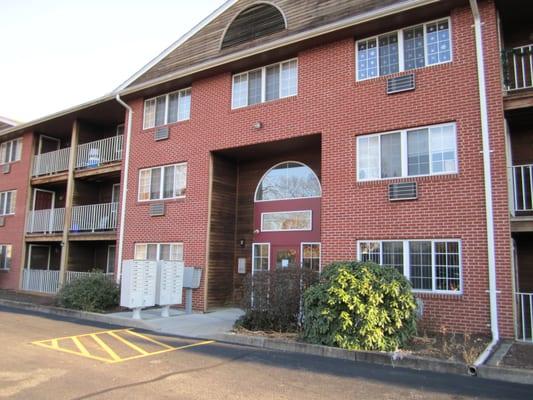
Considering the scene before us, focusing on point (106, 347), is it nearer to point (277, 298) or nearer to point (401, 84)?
point (277, 298)

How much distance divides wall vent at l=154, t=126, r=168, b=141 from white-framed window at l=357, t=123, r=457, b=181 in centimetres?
749

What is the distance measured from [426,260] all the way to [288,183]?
5.58m

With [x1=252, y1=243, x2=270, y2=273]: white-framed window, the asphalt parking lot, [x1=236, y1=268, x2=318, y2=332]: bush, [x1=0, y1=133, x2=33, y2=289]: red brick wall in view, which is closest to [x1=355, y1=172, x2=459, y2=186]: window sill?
[x1=236, y1=268, x2=318, y2=332]: bush

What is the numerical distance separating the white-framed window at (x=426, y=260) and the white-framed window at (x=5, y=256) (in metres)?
18.4

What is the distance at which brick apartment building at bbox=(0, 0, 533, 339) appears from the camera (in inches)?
404

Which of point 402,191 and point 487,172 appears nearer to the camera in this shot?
point 487,172

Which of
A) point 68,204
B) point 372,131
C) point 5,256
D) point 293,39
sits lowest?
point 5,256

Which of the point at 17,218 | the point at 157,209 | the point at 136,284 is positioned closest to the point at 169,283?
the point at 136,284

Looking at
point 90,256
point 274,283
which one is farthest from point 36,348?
point 90,256

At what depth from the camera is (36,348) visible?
29.3 ft

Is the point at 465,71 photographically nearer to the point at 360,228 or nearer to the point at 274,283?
the point at 360,228

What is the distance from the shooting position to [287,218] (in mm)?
14664

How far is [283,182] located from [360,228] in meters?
4.12

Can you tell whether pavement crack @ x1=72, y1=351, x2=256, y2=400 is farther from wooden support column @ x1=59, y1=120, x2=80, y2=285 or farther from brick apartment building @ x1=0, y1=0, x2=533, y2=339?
wooden support column @ x1=59, y1=120, x2=80, y2=285
